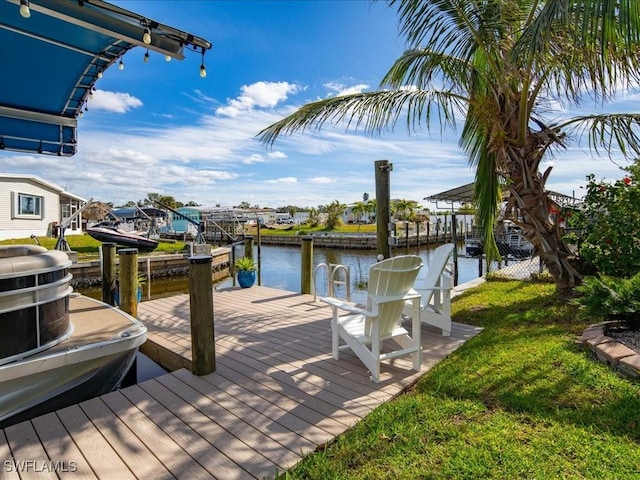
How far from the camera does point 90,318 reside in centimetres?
346

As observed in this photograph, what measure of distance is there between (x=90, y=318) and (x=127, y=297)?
76 centimetres

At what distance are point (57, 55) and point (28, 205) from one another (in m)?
17.3

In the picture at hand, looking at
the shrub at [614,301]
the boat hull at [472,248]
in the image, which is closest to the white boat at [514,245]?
the boat hull at [472,248]

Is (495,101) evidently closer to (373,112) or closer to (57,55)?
(373,112)

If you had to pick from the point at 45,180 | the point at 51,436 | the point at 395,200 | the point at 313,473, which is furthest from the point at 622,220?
the point at 395,200

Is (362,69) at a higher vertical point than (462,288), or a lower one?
higher

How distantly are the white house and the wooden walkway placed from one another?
1592 centimetres

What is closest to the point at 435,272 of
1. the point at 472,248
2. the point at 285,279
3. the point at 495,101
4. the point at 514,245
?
the point at 495,101

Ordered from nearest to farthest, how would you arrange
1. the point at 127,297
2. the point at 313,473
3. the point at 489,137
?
1. the point at 313,473
2. the point at 127,297
3. the point at 489,137

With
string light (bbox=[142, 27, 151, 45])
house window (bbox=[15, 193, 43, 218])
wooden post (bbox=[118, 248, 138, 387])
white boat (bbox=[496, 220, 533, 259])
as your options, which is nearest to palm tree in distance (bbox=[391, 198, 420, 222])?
white boat (bbox=[496, 220, 533, 259])

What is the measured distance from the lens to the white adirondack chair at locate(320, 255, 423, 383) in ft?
8.97

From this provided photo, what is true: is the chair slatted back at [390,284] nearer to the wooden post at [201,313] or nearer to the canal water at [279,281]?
the wooden post at [201,313]

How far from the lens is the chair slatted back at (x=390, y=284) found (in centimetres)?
280

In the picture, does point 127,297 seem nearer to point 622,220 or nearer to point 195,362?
point 195,362
